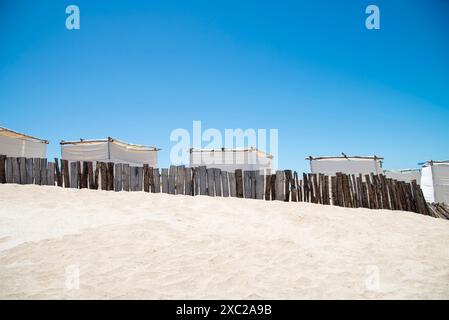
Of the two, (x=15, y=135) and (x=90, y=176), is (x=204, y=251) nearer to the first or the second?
(x=90, y=176)

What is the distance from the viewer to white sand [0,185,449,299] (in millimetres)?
3229

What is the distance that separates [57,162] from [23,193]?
5.18 feet

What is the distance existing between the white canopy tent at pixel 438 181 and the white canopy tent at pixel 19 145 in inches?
965

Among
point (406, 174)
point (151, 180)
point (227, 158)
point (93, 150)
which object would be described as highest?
point (93, 150)

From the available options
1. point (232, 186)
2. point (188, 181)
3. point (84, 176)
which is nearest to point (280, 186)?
point (232, 186)

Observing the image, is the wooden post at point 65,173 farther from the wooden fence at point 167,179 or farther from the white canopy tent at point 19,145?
the white canopy tent at point 19,145

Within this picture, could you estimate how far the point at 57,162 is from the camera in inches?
357

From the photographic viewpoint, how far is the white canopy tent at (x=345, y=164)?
1838 cm

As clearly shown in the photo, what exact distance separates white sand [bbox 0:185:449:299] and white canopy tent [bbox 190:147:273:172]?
10.8 meters

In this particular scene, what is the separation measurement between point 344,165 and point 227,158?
7485 mm

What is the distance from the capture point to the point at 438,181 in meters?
17.9

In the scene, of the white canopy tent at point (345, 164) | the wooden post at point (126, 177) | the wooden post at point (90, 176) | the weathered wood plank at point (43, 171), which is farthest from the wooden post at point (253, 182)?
the white canopy tent at point (345, 164)
